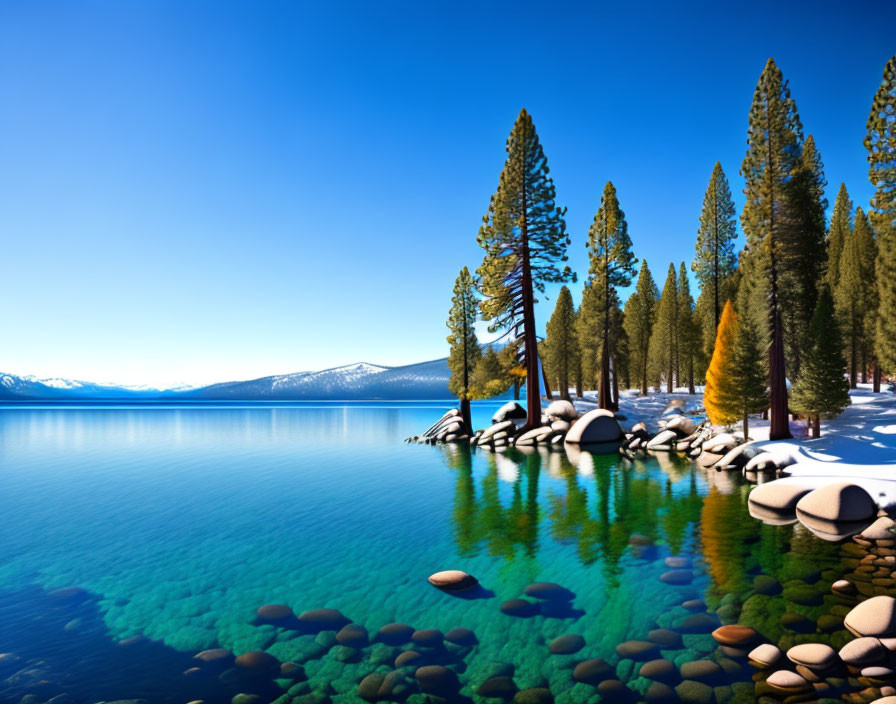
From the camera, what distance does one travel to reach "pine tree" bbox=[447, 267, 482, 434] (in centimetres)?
3791

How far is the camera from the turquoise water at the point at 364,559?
653cm

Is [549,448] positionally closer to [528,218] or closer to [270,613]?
Result: [528,218]

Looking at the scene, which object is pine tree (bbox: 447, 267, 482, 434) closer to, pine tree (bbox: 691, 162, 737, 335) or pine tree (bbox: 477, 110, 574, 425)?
pine tree (bbox: 477, 110, 574, 425)

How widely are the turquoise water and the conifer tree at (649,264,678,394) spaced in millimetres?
34686

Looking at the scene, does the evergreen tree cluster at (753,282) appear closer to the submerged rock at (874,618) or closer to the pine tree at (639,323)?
the pine tree at (639,323)

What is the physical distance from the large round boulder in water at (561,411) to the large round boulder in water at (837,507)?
750 inches

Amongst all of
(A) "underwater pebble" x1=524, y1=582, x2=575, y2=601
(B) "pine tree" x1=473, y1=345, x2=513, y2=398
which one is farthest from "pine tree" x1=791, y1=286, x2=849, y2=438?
(A) "underwater pebble" x1=524, y1=582, x2=575, y2=601

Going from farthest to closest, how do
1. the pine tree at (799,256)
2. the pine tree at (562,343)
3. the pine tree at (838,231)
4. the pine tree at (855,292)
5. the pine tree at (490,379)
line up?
1. the pine tree at (562,343)
2. the pine tree at (838,231)
3. the pine tree at (855,292)
4. the pine tree at (490,379)
5. the pine tree at (799,256)

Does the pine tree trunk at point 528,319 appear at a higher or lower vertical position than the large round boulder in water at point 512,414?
higher

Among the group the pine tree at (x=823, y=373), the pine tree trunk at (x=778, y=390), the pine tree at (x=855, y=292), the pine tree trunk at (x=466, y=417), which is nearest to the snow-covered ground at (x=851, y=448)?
the pine tree trunk at (x=778, y=390)

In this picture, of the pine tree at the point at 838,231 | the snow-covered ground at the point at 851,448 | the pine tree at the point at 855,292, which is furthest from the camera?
the pine tree at the point at 838,231

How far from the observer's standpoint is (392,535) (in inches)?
473

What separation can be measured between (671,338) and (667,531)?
44487 millimetres

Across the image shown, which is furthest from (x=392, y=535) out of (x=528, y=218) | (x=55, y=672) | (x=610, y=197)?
(x=610, y=197)
